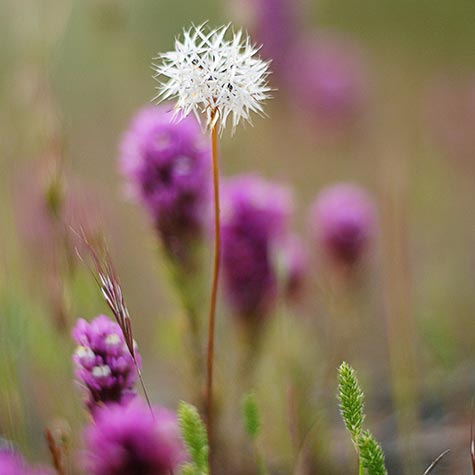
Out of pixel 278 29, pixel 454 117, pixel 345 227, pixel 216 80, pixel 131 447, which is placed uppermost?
pixel 278 29

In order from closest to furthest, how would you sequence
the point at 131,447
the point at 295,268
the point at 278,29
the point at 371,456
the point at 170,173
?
1. the point at 131,447
2. the point at 371,456
3. the point at 170,173
4. the point at 295,268
5. the point at 278,29

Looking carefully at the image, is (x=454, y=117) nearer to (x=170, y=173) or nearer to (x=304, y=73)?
(x=304, y=73)

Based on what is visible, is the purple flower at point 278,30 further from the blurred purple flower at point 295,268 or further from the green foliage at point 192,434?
the green foliage at point 192,434

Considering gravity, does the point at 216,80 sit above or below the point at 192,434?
above

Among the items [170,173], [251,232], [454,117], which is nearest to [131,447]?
[170,173]

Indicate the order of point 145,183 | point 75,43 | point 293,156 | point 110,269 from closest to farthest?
point 110,269 → point 145,183 → point 293,156 → point 75,43

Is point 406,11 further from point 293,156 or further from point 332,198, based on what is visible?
point 332,198

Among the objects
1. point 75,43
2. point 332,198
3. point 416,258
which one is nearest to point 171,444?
point 332,198
